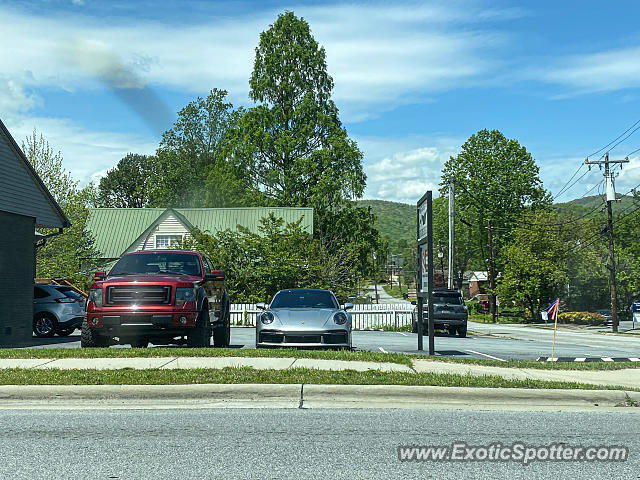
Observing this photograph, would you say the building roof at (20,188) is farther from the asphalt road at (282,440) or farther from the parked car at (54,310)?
the asphalt road at (282,440)

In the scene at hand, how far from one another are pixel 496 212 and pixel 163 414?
6186cm

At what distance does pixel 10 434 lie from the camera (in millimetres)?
6594

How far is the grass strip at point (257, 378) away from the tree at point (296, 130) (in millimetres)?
41309

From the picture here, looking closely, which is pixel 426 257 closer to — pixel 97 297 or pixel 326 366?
pixel 326 366

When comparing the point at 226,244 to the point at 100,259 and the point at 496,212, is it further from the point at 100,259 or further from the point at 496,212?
Result: the point at 496,212

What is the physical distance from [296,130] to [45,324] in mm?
33585

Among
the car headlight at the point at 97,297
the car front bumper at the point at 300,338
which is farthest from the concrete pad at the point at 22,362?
the car front bumper at the point at 300,338

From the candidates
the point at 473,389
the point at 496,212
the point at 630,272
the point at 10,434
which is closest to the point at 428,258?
the point at 473,389

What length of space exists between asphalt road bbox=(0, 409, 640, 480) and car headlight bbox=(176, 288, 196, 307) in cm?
508

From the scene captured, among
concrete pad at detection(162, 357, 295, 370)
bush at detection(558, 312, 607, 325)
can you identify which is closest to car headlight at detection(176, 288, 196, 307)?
concrete pad at detection(162, 357, 295, 370)

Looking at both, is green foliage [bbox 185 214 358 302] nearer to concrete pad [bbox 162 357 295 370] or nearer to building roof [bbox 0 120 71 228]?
building roof [bbox 0 120 71 228]

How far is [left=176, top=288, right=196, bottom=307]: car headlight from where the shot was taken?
42.1ft

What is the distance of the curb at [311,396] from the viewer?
8.35 m

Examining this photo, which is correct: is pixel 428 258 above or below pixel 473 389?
above
